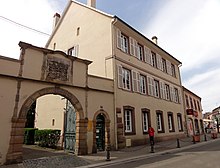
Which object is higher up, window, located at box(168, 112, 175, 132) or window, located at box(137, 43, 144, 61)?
window, located at box(137, 43, 144, 61)

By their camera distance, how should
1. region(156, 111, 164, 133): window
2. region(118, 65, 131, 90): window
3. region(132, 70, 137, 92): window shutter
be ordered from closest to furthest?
region(118, 65, 131, 90): window < region(132, 70, 137, 92): window shutter < region(156, 111, 164, 133): window

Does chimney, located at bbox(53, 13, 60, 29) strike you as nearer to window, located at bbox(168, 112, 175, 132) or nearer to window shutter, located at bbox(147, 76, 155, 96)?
window shutter, located at bbox(147, 76, 155, 96)

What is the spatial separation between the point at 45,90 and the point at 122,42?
790 cm

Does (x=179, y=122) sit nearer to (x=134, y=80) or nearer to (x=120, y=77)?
(x=134, y=80)

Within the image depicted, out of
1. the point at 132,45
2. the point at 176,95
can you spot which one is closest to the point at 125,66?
the point at 132,45

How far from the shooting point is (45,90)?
9797 mm

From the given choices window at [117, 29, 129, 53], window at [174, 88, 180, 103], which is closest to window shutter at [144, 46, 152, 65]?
window at [117, 29, 129, 53]

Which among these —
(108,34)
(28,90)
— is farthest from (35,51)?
(108,34)

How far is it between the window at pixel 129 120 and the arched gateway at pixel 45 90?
1.72 m

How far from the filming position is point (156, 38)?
79.3 feet

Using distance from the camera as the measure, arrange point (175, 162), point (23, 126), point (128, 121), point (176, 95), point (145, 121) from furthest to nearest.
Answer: point (176, 95)
point (145, 121)
point (128, 121)
point (23, 126)
point (175, 162)

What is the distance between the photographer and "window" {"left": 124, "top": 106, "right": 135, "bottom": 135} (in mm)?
13812

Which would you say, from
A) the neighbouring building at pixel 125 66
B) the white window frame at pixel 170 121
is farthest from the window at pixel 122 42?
the white window frame at pixel 170 121

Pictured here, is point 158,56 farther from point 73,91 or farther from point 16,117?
point 16,117
